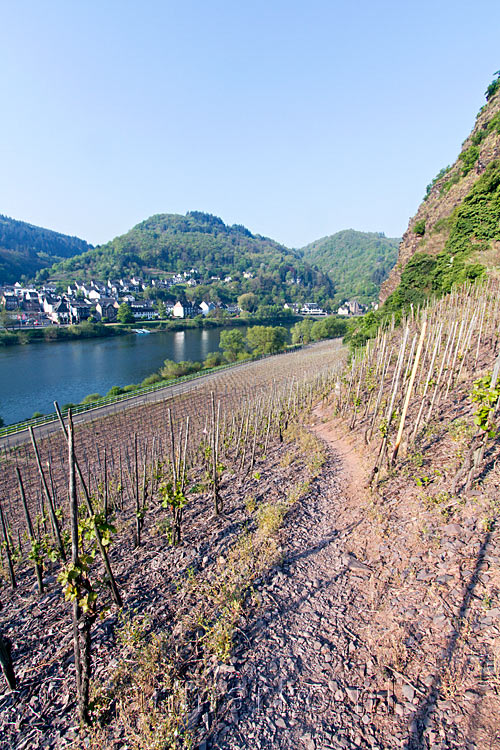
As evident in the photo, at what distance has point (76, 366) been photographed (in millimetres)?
45688

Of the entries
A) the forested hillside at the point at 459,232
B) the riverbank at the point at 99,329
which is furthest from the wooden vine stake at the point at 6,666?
the riverbank at the point at 99,329

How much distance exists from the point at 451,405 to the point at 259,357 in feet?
135

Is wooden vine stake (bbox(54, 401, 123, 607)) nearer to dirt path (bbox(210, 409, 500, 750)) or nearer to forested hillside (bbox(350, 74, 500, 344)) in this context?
dirt path (bbox(210, 409, 500, 750))

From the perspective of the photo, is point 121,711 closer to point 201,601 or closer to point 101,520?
point 201,601

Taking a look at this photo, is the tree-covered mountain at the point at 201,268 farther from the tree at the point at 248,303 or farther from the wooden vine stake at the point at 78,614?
the wooden vine stake at the point at 78,614

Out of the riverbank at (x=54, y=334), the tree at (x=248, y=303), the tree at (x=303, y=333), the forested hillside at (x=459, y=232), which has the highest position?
the forested hillside at (x=459, y=232)

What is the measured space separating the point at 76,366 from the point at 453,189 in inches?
1825

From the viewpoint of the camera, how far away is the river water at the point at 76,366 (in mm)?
33625

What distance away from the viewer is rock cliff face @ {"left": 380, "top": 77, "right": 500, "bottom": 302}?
A: 89.5 ft

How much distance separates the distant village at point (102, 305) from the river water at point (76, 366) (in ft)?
59.3

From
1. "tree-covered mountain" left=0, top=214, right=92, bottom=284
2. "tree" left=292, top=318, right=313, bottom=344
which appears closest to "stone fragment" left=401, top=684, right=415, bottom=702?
"tree" left=292, top=318, right=313, bottom=344

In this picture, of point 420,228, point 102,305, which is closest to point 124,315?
point 102,305

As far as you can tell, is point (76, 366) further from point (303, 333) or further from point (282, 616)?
point (282, 616)

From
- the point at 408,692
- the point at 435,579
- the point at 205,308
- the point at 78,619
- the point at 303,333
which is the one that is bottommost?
the point at 303,333
